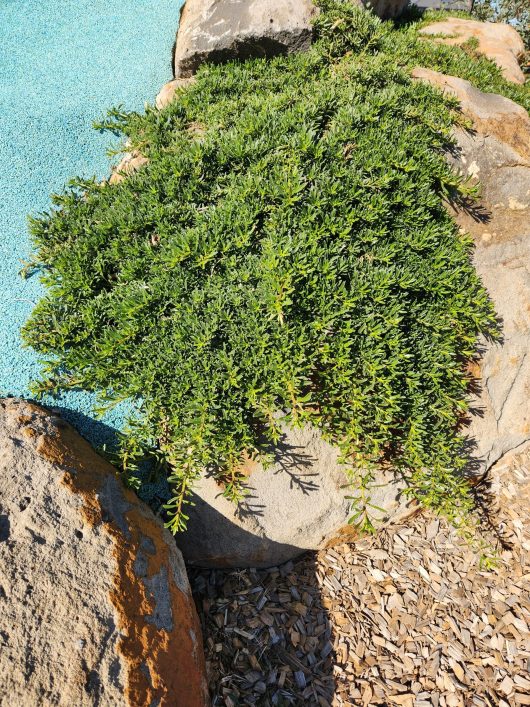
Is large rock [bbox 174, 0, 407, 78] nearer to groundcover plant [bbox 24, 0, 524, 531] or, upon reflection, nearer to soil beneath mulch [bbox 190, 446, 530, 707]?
groundcover plant [bbox 24, 0, 524, 531]

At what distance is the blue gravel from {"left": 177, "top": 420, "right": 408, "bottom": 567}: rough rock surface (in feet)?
2.53

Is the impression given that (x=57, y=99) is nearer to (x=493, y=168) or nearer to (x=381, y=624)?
(x=493, y=168)

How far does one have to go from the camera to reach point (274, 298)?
8.19 feet

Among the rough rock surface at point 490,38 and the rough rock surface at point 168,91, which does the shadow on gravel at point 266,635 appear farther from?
the rough rock surface at point 490,38

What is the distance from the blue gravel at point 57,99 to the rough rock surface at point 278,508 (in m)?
0.77

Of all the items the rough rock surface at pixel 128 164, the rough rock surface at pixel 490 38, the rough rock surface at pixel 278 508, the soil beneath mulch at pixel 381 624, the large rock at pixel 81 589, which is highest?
the rough rock surface at pixel 490 38

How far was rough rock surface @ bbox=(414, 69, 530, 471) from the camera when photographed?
3.20m

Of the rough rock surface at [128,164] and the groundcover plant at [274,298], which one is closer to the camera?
the groundcover plant at [274,298]

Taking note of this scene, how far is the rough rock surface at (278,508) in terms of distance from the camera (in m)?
2.73

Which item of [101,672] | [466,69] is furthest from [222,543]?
[466,69]

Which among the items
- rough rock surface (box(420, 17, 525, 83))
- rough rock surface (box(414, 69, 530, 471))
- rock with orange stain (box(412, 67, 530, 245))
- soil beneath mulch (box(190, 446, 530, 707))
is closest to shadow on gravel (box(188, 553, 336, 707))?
soil beneath mulch (box(190, 446, 530, 707))

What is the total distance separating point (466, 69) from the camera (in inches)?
203

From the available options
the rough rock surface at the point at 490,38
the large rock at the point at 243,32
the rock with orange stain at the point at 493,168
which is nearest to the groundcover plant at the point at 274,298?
the rock with orange stain at the point at 493,168

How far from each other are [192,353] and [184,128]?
6.70ft
